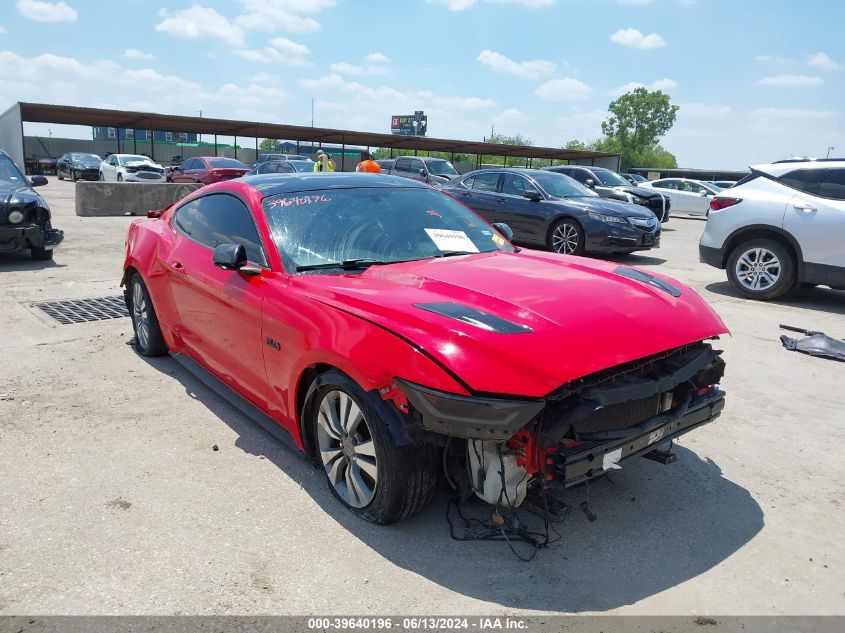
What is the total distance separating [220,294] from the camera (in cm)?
390

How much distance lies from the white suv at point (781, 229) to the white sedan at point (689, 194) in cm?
1635

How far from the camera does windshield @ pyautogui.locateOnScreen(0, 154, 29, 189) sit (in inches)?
379

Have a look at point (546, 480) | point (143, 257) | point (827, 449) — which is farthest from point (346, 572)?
point (143, 257)

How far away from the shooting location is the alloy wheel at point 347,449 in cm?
294

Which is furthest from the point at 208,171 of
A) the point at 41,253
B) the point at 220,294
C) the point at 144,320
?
the point at 220,294

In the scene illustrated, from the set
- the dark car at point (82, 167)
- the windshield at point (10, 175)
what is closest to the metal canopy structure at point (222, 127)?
the dark car at point (82, 167)

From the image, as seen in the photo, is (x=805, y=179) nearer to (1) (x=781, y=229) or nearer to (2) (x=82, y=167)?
(1) (x=781, y=229)

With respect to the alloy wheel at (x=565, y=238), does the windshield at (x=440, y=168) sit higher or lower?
higher

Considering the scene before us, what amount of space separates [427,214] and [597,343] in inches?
71.2

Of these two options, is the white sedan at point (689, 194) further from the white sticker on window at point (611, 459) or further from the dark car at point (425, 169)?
the white sticker on window at point (611, 459)

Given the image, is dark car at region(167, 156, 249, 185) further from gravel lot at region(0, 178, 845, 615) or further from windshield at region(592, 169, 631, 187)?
gravel lot at region(0, 178, 845, 615)

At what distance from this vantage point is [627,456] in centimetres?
280

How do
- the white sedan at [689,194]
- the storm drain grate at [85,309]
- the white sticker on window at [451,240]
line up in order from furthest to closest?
the white sedan at [689,194] → the storm drain grate at [85,309] → the white sticker on window at [451,240]

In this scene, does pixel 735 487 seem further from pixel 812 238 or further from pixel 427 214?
pixel 812 238
